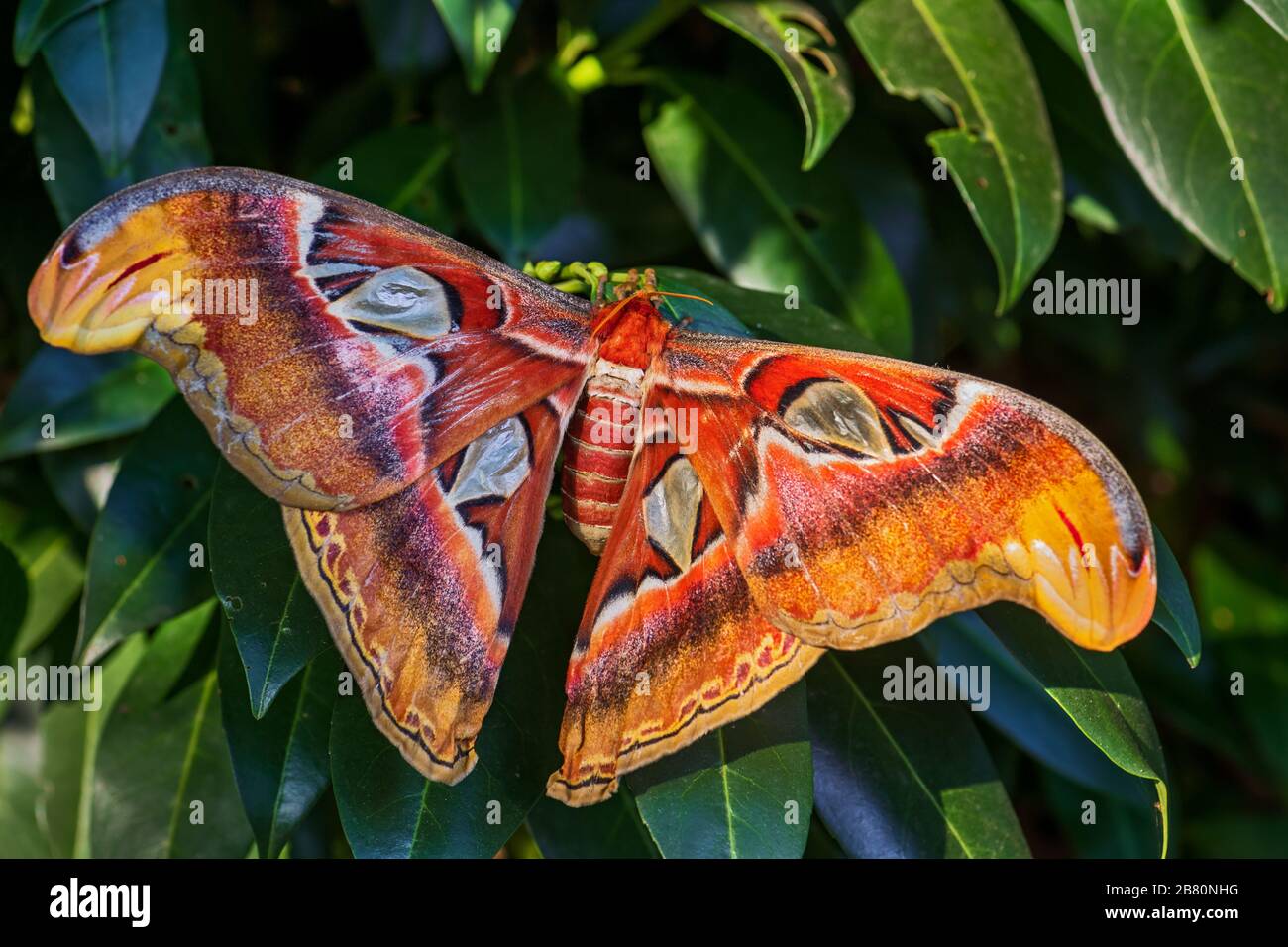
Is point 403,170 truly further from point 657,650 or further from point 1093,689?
point 1093,689

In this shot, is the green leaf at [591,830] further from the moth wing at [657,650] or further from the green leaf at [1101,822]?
the green leaf at [1101,822]


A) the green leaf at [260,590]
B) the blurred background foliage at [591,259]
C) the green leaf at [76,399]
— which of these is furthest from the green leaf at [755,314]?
the green leaf at [76,399]

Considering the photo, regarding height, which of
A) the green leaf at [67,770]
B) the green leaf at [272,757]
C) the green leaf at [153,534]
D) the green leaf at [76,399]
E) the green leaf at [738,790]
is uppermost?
the green leaf at [76,399]

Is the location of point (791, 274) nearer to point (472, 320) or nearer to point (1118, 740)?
point (472, 320)

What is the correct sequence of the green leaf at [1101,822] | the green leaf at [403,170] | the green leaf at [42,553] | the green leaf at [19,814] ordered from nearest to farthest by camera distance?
the green leaf at [403,170] → the green leaf at [42,553] → the green leaf at [19,814] → the green leaf at [1101,822]

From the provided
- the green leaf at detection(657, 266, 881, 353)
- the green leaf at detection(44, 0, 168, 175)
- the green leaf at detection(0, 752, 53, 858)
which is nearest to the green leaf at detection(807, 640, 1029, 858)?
the green leaf at detection(657, 266, 881, 353)

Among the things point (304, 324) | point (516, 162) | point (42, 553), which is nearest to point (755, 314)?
point (516, 162)
